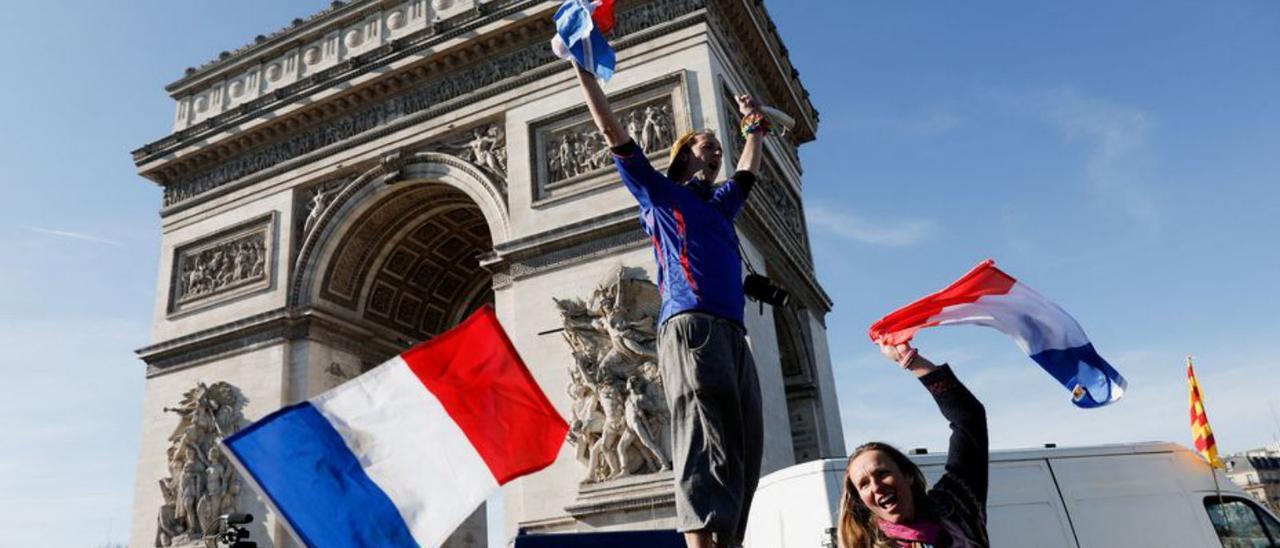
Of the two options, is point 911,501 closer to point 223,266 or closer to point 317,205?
point 317,205

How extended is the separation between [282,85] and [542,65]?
630 cm

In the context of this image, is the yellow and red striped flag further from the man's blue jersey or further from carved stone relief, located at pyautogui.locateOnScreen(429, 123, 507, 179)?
carved stone relief, located at pyautogui.locateOnScreen(429, 123, 507, 179)

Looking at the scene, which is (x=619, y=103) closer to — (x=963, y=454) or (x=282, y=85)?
(x=282, y=85)

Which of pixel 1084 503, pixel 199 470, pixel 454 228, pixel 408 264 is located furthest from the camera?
pixel 408 264

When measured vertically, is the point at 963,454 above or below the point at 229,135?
below

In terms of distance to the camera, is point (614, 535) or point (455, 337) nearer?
point (455, 337)

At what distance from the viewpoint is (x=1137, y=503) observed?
6.81m

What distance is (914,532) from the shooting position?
1.90 metres

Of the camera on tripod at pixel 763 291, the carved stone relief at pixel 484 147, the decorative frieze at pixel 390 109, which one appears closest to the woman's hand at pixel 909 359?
the camera on tripod at pixel 763 291

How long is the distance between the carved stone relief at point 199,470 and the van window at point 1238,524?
1390 cm

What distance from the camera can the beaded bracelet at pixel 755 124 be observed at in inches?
114

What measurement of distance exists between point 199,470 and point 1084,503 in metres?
13.9

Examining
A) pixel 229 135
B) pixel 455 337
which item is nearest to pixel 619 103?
pixel 229 135

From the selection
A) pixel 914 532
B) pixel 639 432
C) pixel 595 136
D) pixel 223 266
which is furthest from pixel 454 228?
pixel 914 532
